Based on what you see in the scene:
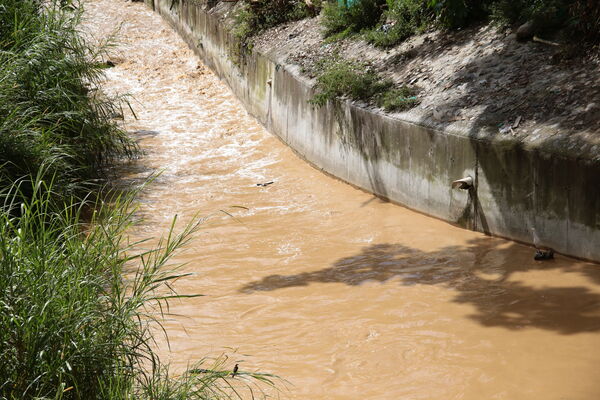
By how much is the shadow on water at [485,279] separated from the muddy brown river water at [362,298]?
0.02 meters

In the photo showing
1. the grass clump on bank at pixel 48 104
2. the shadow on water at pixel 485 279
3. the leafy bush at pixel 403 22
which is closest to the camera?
the shadow on water at pixel 485 279

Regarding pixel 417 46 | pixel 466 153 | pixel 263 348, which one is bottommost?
pixel 263 348

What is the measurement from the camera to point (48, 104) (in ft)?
30.5

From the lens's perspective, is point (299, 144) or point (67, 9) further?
point (299, 144)

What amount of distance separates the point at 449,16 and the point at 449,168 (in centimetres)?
289

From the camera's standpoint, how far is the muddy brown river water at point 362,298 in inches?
221

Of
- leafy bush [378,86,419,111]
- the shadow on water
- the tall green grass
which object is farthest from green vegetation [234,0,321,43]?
the tall green grass

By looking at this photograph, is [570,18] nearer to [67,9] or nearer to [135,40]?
[67,9]

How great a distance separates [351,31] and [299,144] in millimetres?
1954

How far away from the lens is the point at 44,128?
8.70 m

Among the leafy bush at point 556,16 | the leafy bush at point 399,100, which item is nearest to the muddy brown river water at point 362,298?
the leafy bush at point 399,100

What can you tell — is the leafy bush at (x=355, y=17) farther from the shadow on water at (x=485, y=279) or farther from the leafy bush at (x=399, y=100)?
the shadow on water at (x=485, y=279)

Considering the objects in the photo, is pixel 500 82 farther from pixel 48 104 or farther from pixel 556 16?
pixel 48 104

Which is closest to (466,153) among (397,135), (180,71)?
(397,135)
